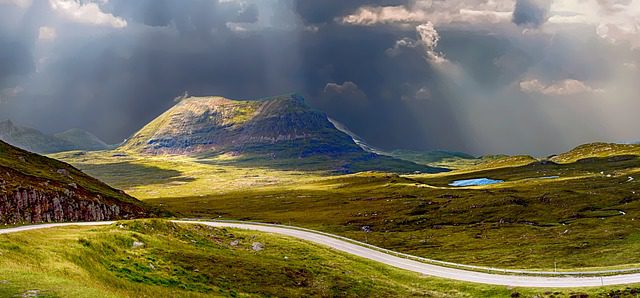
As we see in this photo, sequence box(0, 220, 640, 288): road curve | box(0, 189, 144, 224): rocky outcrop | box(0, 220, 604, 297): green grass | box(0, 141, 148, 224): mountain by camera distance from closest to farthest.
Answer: box(0, 220, 604, 297): green grass < box(0, 220, 640, 288): road curve < box(0, 189, 144, 224): rocky outcrop < box(0, 141, 148, 224): mountain

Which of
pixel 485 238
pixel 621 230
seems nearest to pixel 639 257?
pixel 621 230

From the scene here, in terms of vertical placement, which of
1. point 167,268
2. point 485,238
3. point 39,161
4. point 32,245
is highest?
point 39,161

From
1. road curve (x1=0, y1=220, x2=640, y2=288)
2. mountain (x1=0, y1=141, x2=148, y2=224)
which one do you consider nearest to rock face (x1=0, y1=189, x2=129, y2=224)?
mountain (x1=0, y1=141, x2=148, y2=224)

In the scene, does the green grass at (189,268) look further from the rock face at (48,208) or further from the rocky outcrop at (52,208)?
the rocky outcrop at (52,208)

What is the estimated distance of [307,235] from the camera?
95.9 metres

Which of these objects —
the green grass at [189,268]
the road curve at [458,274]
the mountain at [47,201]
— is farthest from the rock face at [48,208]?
the green grass at [189,268]

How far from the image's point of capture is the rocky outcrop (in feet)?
299

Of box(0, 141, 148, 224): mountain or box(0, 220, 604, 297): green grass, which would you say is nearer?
box(0, 220, 604, 297): green grass

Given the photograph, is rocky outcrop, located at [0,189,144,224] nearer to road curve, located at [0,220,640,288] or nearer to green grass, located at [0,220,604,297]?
road curve, located at [0,220,640,288]

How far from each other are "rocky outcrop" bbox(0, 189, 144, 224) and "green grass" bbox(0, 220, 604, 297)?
38552mm

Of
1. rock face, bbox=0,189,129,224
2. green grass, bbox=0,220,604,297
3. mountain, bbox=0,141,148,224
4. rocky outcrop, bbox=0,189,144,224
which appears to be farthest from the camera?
mountain, bbox=0,141,148,224

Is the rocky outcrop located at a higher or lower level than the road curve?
higher

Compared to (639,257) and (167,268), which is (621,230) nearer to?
(639,257)

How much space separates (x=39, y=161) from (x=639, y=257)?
168 m
